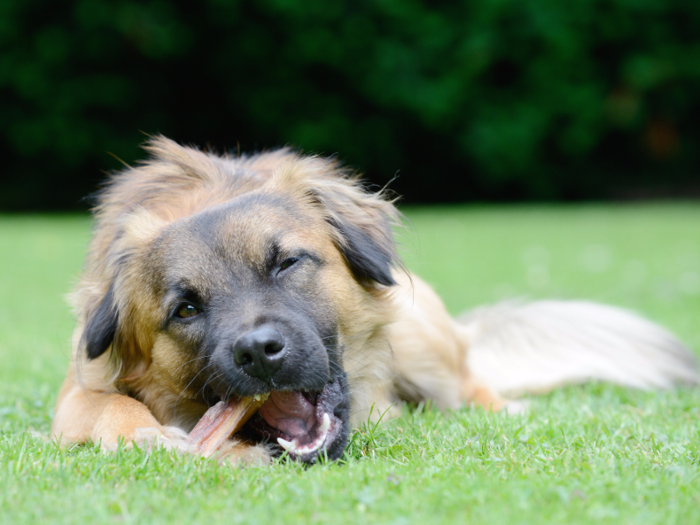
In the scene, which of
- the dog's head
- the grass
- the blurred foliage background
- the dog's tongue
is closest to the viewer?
the grass

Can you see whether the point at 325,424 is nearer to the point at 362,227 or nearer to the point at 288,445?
the point at 288,445

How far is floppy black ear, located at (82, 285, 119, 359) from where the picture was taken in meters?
3.38

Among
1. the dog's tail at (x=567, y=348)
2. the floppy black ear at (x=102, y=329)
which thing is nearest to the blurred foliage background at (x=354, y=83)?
the dog's tail at (x=567, y=348)

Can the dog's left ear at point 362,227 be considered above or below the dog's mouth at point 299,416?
above

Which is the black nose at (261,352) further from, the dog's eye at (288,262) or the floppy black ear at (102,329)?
the floppy black ear at (102,329)

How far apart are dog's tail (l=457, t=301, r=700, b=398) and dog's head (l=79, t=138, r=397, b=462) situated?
164 cm

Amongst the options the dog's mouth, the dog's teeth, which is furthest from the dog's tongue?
the dog's teeth

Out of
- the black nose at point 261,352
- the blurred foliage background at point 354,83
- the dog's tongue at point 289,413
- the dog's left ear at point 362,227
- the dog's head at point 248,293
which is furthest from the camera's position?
the blurred foliage background at point 354,83

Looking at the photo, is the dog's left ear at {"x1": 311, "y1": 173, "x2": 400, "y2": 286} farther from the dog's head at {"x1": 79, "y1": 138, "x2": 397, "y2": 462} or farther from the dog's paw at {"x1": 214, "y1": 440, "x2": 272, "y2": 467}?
the dog's paw at {"x1": 214, "y1": 440, "x2": 272, "y2": 467}

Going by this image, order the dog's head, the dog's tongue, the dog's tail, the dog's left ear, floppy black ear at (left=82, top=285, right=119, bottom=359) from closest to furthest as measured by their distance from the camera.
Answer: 1. the dog's head
2. the dog's tongue
3. floppy black ear at (left=82, top=285, right=119, bottom=359)
4. the dog's left ear
5. the dog's tail

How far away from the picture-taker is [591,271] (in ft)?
32.8

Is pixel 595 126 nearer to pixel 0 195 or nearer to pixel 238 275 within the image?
pixel 0 195

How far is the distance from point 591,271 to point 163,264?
7891mm

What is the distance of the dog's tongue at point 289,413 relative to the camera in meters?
3.12
